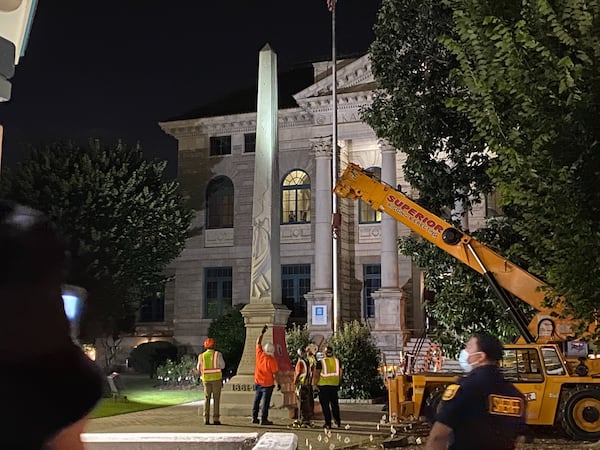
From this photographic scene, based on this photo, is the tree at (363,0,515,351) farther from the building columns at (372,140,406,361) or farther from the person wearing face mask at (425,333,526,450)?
the building columns at (372,140,406,361)

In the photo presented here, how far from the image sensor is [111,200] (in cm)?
3075

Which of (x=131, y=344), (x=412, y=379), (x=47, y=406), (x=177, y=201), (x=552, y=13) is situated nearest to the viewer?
(x=47, y=406)

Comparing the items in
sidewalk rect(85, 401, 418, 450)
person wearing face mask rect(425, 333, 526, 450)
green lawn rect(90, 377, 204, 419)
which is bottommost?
sidewalk rect(85, 401, 418, 450)

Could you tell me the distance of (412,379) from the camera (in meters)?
14.4

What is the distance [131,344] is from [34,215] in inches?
1553

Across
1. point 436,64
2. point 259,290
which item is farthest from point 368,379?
point 436,64

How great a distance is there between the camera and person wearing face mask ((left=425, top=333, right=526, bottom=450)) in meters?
4.51

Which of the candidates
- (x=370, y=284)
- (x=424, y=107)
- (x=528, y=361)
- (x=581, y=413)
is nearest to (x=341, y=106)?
(x=370, y=284)

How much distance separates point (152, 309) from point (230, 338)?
11.0 m

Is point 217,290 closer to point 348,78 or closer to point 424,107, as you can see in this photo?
point 348,78

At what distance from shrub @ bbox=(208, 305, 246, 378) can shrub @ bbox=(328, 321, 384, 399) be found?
27.5 ft

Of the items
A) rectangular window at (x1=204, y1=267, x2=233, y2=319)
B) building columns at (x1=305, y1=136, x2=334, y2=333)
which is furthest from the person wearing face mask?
rectangular window at (x1=204, y1=267, x2=233, y2=319)

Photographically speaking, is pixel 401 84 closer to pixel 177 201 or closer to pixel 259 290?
pixel 259 290

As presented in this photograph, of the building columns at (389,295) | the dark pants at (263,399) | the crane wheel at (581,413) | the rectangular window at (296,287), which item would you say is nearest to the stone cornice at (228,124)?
the building columns at (389,295)
